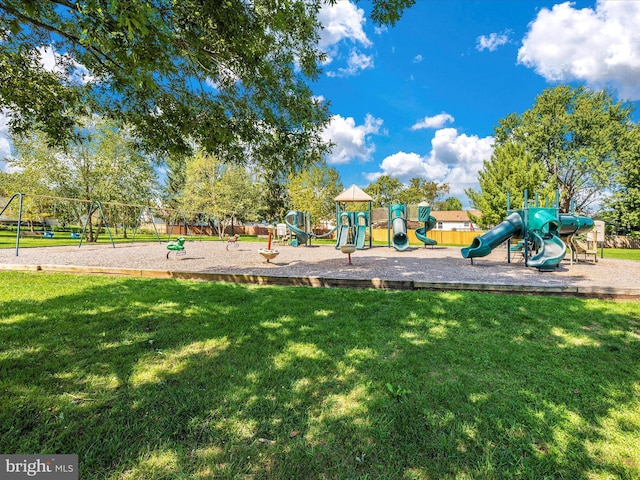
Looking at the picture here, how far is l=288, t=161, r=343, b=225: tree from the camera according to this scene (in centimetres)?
3338

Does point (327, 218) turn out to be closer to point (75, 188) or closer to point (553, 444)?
point (75, 188)

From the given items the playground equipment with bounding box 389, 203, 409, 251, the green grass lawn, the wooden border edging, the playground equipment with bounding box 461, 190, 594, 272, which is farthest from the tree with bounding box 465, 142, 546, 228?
the green grass lawn

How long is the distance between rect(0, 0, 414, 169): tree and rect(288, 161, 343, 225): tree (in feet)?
90.1

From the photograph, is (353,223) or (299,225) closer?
(353,223)

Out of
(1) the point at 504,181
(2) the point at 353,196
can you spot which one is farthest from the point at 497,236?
(1) the point at 504,181

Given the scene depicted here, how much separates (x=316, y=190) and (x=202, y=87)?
3040 centimetres

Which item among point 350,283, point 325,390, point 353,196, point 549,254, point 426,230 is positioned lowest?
point 325,390

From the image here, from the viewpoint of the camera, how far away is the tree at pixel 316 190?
3338 centimetres

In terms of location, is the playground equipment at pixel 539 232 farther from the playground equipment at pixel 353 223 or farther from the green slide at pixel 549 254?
the playground equipment at pixel 353 223

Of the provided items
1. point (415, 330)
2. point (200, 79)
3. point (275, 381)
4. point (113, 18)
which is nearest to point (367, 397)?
point (275, 381)

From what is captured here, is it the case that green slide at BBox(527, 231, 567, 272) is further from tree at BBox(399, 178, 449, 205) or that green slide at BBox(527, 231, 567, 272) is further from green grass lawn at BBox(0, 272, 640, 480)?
tree at BBox(399, 178, 449, 205)

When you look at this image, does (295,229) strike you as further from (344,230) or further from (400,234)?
(400,234)

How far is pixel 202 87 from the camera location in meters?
5.41

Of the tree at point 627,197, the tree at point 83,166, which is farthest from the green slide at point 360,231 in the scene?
the tree at point 627,197
